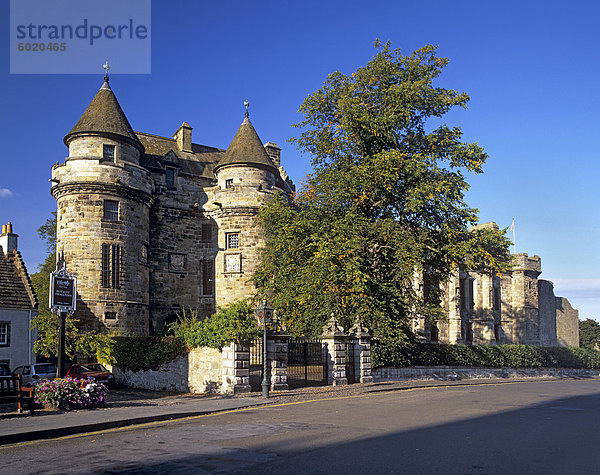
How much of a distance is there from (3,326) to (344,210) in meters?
18.1

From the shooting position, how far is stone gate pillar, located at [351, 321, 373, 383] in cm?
2500

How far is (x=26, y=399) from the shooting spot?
14.3 m

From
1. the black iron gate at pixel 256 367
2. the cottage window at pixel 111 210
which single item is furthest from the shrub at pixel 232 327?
the cottage window at pixel 111 210

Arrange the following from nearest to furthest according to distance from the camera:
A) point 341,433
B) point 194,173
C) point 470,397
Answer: point 341,433 → point 470,397 → point 194,173

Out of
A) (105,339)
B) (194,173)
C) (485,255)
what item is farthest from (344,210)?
(194,173)

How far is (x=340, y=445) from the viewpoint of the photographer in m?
9.71

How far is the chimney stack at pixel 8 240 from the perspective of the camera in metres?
31.1

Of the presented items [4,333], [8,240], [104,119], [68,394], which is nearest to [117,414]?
[68,394]

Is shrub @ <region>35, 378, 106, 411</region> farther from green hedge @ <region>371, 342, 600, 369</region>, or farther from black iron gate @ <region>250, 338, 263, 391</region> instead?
green hedge @ <region>371, 342, 600, 369</region>

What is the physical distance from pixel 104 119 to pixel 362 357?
72.2ft

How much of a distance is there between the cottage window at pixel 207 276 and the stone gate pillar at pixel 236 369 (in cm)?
2033

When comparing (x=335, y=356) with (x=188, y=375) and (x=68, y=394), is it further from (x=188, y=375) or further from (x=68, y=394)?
(x=68, y=394)

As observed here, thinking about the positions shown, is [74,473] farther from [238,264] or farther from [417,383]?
[238,264]

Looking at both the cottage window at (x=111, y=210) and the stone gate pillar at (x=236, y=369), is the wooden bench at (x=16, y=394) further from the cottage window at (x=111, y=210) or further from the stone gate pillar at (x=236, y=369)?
the cottage window at (x=111, y=210)
